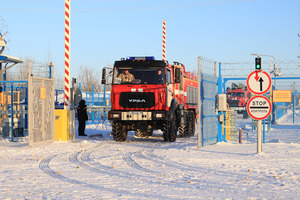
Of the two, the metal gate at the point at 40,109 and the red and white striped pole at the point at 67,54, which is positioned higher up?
the red and white striped pole at the point at 67,54

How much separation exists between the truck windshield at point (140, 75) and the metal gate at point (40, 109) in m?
2.66

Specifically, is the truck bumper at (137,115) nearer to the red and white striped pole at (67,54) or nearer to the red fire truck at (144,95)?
the red fire truck at (144,95)

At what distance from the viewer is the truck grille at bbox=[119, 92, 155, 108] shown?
1838 centimetres

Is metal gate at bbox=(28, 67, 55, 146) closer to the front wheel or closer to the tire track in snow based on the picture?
the tire track in snow

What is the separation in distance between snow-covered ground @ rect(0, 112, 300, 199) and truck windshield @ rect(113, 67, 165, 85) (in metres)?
3.26

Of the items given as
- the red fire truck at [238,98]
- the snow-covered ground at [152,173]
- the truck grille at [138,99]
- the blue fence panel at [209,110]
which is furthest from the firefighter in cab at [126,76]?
the red fire truck at [238,98]

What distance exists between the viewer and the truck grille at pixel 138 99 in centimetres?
1838

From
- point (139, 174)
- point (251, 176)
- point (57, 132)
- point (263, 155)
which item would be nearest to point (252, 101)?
point (263, 155)

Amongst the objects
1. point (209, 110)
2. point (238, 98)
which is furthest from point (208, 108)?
point (238, 98)

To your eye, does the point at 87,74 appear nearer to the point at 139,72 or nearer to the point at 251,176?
the point at 139,72

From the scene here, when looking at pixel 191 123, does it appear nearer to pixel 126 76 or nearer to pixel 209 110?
pixel 126 76

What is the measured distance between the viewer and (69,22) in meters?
19.9

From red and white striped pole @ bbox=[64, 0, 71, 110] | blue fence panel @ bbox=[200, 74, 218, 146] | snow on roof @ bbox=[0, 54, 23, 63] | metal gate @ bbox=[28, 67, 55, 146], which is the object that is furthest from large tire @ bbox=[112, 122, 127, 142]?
snow on roof @ bbox=[0, 54, 23, 63]

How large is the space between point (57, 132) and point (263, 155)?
9.11 meters
